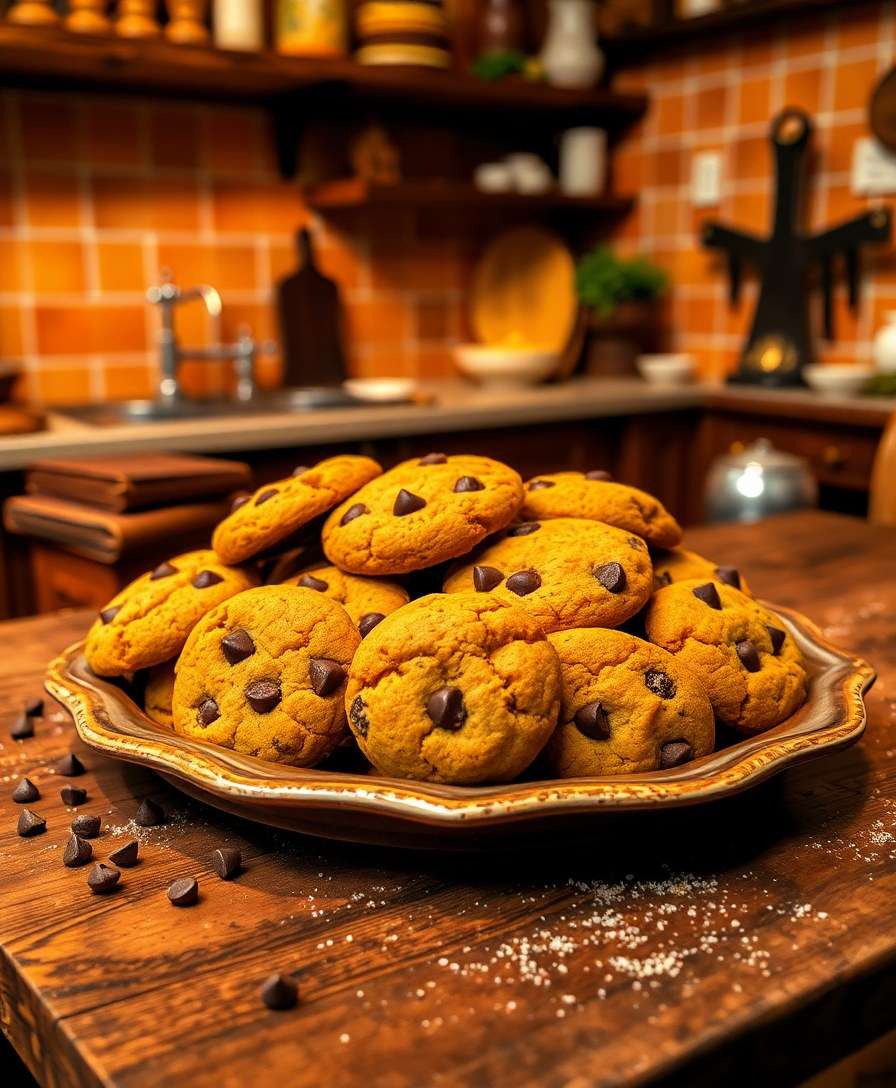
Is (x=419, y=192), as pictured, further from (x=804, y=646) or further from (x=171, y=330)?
(x=804, y=646)

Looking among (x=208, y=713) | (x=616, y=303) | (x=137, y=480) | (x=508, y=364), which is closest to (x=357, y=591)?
(x=208, y=713)

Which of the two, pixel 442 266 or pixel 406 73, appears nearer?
pixel 406 73

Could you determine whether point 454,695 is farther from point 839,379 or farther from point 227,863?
point 839,379

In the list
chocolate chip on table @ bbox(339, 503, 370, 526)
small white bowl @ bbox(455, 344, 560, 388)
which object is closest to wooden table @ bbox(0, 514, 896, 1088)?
chocolate chip on table @ bbox(339, 503, 370, 526)

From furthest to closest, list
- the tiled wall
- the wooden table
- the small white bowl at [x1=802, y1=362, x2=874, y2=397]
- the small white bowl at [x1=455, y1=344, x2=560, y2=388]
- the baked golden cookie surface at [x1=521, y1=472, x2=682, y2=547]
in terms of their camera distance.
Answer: the small white bowl at [x1=455, y1=344, x2=560, y2=388], the tiled wall, the small white bowl at [x1=802, y1=362, x2=874, y2=397], the baked golden cookie surface at [x1=521, y1=472, x2=682, y2=547], the wooden table

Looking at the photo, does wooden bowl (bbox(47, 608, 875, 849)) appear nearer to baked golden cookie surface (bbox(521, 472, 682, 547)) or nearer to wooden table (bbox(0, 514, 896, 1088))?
wooden table (bbox(0, 514, 896, 1088))

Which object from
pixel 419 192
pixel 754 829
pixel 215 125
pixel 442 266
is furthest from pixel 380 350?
pixel 754 829
